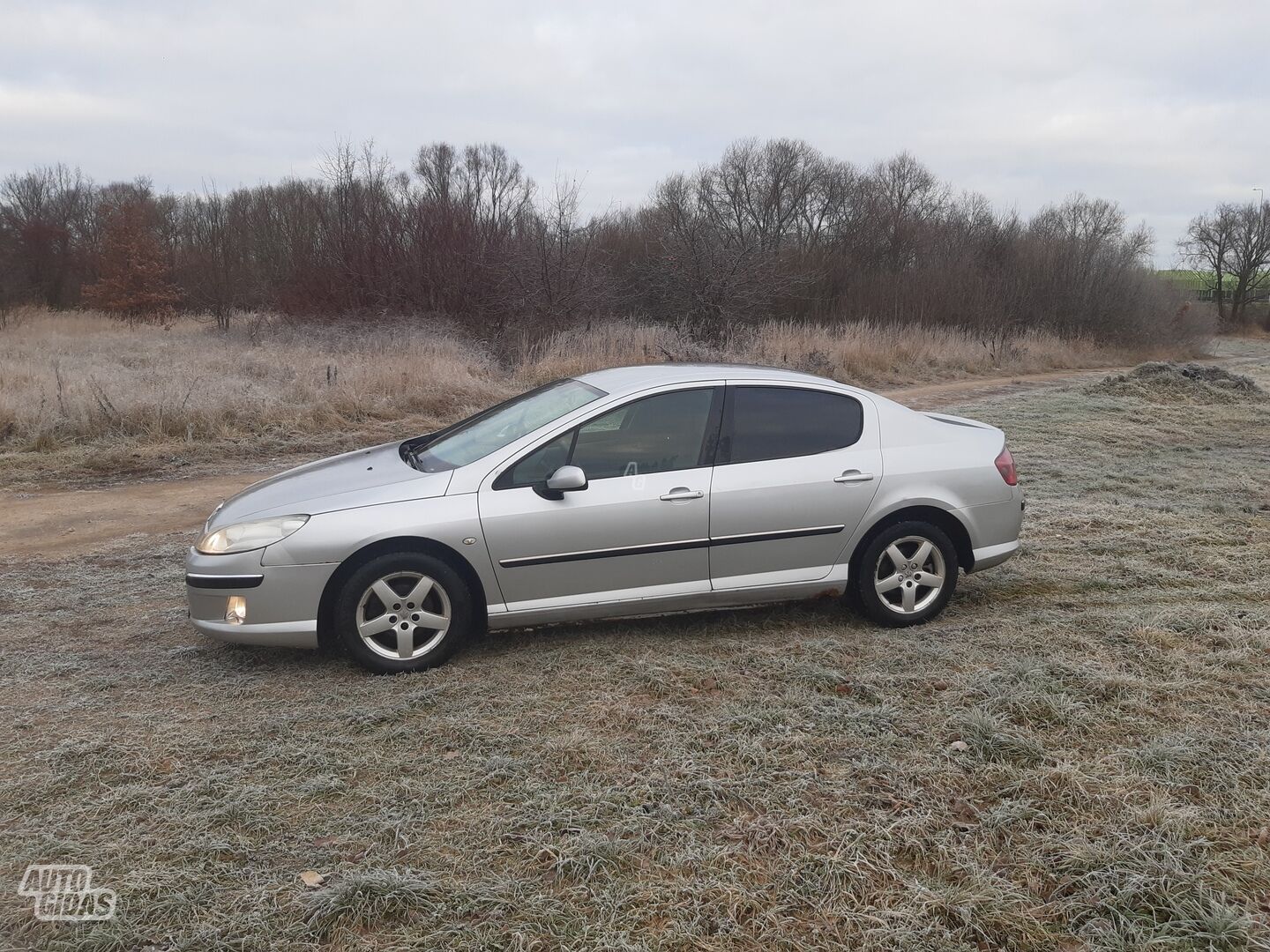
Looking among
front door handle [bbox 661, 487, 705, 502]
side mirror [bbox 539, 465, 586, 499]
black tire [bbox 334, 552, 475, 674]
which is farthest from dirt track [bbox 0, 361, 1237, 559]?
front door handle [bbox 661, 487, 705, 502]

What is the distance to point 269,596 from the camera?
4.44 metres

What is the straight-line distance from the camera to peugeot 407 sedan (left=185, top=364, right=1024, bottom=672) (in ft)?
14.7

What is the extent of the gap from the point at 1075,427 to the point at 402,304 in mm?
19246

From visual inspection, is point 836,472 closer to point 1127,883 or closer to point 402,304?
point 1127,883

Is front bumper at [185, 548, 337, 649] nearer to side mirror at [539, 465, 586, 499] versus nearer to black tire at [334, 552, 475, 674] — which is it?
black tire at [334, 552, 475, 674]

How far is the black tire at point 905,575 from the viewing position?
5.14 metres

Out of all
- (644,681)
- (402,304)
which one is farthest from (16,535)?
(402,304)

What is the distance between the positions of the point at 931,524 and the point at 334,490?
3.34m

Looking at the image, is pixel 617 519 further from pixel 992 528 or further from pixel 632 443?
pixel 992 528

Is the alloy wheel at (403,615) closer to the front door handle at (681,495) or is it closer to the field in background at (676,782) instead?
the field in background at (676,782)

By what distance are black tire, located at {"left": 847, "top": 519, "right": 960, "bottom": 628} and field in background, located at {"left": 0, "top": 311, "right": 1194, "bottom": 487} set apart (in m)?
8.83

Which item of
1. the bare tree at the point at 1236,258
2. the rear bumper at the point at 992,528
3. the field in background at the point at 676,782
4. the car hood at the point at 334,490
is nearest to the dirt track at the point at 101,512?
the field in background at the point at 676,782

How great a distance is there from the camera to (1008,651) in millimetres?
4762

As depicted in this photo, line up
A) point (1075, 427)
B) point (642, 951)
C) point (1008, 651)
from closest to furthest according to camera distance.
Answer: point (642, 951), point (1008, 651), point (1075, 427)
